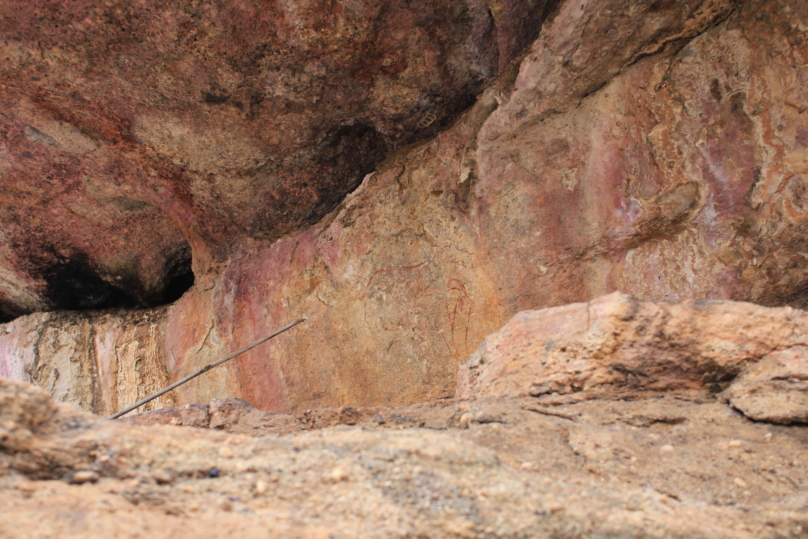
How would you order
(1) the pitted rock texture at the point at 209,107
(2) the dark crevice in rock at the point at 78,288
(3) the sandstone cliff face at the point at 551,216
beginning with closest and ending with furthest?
1. (3) the sandstone cliff face at the point at 551,216
2. (1) the pitted rock texture at the point at 209,107
3. (2) the dark crevice in rock at the point at 78,288

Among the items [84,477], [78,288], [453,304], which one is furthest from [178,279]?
[84,477]

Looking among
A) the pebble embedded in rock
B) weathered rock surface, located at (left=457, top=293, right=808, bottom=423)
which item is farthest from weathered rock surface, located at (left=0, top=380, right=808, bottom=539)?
weathered rock surface, located at (left=457, top=293, right=808, bottom=423)

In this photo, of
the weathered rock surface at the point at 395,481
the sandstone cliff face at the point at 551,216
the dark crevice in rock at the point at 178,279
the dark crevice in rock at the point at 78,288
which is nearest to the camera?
the weathered rock surface at the point at 395,481

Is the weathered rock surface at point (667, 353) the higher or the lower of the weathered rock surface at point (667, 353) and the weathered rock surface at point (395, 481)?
the higher

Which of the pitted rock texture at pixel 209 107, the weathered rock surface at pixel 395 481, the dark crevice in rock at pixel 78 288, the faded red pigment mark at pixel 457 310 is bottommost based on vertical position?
the weathered rock surface at pixel 395 481

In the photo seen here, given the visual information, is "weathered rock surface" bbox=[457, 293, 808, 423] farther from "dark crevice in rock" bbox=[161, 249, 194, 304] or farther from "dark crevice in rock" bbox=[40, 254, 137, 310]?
"dark crevice in rock" bbox=[40, 254, 137, 310]

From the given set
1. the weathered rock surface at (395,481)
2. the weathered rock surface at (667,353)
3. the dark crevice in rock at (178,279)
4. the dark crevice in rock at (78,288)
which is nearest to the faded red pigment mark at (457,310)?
the weathered rock surface at (667,353)

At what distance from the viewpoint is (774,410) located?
1.42m

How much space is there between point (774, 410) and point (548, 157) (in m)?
1.45

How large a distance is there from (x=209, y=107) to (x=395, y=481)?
2264 millimetres

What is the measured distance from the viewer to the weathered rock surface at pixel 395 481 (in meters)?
0.97

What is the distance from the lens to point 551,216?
258 cm

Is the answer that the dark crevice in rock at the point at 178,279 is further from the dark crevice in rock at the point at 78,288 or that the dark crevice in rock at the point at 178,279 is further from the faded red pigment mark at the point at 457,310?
the faded red pigment mark at the point at 457,310

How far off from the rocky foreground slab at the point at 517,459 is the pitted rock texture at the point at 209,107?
1457 mm
